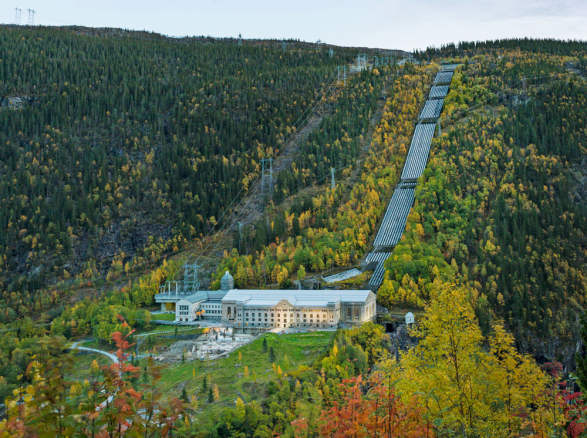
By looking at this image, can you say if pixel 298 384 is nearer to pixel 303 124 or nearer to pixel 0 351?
pixel 0 351

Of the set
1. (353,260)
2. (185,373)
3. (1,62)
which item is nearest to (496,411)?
(185,373)

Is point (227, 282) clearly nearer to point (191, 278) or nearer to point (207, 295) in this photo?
point (207, 295)

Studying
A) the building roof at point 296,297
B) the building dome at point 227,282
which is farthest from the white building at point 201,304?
the building roof at point 296,297

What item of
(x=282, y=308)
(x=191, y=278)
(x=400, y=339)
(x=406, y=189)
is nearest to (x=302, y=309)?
(x=282, y=308)

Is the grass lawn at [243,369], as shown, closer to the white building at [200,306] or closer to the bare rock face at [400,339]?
the bare rock face at [400,339]

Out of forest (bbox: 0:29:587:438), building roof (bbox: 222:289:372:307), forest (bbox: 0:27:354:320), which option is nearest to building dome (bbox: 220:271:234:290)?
forest (bbox: 0:29:587:438)
